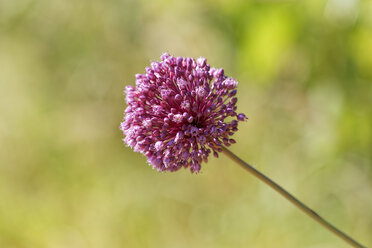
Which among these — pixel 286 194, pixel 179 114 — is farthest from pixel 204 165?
pixel 286 194

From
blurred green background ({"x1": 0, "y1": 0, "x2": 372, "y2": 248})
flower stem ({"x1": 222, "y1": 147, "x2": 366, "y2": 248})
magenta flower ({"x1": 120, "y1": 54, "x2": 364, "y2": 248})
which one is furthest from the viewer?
blurred green background ({"x1": 0, "y1": 0, "x2": 372, "y2": 248})

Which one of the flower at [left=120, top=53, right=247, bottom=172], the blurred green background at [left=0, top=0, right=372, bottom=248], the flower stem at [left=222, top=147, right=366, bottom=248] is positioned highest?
the blurred green background at [left=0, top=0, right=372, bottom=248]

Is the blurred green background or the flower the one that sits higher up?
the blurred green background

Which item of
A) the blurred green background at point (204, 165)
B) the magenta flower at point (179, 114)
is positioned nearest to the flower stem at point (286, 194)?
the magenta flower at point (179, 114)

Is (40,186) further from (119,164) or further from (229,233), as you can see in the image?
(229,233)

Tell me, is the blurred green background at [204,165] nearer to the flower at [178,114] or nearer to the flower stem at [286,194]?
the flower at [178,114]

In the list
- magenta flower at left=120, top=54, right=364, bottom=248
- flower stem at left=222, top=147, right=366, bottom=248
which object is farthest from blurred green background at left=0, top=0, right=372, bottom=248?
flower stem at left=222, top=147, right=366, bottom=248

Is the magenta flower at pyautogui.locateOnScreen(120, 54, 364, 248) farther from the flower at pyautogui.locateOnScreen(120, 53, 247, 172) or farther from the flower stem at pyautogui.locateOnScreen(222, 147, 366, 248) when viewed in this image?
the flower stem at pyautogui.locateOnScreen(222, 147, 366, 248)

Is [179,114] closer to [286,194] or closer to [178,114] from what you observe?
[178,114]
